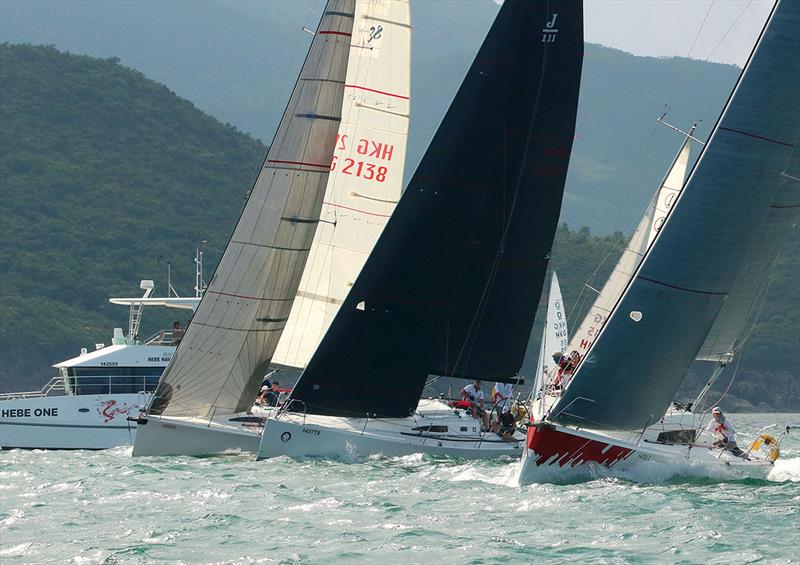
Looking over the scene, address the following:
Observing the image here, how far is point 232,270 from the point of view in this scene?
75.7ft

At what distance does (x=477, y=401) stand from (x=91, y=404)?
8.15m

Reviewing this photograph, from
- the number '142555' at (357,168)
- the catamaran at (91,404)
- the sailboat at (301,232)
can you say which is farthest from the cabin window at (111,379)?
the number '142555' at (357,168)

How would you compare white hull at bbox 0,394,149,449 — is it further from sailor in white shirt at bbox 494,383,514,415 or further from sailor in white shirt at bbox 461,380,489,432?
sailor in white shirt at bbox 494,383,514,415

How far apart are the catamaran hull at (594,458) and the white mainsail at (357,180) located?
7.03 metres

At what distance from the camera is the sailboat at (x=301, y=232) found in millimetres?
22891

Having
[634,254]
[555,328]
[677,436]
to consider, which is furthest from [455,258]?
[555,328]

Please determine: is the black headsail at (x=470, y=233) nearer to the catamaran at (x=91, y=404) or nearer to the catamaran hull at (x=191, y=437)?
the catamaran hull at (x=191, y=437)

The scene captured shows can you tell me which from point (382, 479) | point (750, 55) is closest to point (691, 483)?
point (382, 479)

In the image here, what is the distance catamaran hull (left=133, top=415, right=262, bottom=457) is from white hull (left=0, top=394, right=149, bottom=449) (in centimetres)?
545

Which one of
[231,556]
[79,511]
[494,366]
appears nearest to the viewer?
[231,556]

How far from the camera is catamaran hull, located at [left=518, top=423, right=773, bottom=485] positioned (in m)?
18.7

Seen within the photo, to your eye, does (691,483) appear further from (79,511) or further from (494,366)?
(79,511)

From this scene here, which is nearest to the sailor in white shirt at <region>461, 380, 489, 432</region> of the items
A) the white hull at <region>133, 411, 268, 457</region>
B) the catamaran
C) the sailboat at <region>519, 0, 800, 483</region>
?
the white hull at <region>133, 411, 268, 457</region>

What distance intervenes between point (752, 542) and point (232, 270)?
10.8 meters
